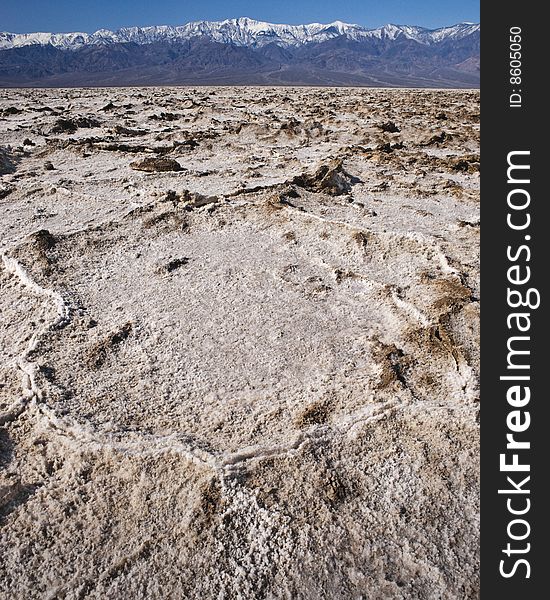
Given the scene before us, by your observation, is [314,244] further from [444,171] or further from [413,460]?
[444,171]

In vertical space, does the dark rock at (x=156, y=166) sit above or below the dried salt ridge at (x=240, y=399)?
above

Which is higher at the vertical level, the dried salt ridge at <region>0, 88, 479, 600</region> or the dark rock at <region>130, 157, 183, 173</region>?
the dark rock at <region>130, 157, 183, 173</region>

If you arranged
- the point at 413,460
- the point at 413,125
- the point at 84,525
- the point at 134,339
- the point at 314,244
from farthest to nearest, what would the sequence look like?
the point at 413,125 < the point at 314,244 < the point at 134,339 < the point at 413,460 < the point at 84,525

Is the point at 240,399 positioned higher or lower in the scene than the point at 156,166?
lower

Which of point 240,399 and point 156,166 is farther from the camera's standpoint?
point 156,166

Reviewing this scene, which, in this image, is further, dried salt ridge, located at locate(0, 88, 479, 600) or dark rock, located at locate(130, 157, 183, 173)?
dark rock, located at locate(130, 157, 183, 173)

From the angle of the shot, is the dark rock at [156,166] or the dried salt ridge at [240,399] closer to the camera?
the dried salt ridge at [240,399]

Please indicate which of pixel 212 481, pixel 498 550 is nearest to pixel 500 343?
pixel 498 550

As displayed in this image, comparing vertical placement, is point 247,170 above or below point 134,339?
above
